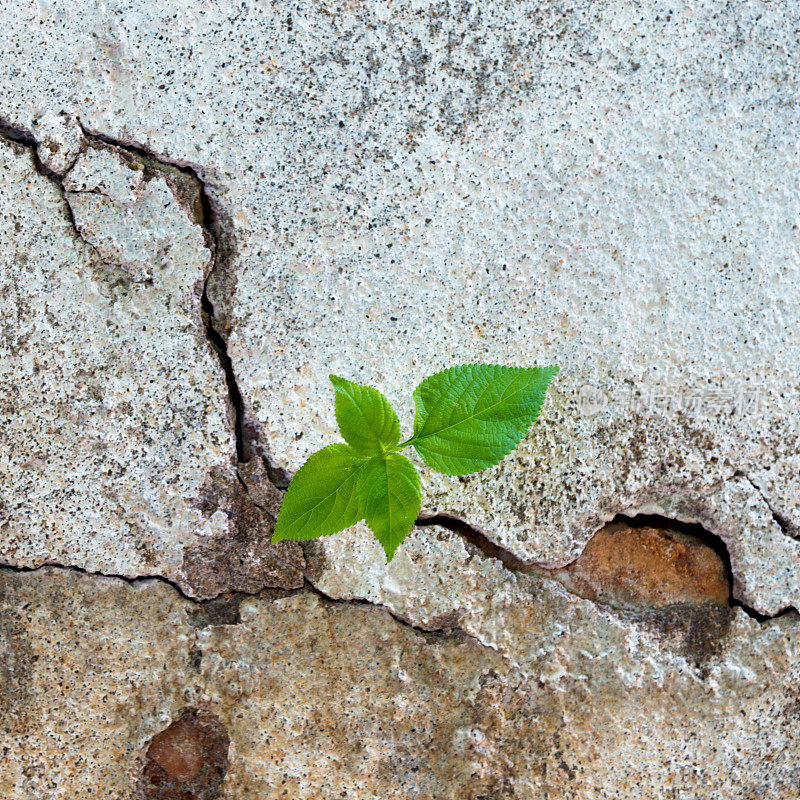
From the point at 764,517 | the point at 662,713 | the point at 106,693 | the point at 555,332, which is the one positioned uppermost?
the point at 555,332

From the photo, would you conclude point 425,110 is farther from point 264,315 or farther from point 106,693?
point 106,693

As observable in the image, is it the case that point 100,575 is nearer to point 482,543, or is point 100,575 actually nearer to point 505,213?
point 482,543

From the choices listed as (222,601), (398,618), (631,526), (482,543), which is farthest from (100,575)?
(631,526)

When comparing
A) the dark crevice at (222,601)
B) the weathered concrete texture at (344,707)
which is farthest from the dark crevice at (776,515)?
the dark crevice at (222,601)

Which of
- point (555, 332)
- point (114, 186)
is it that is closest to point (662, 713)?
point (555, 332)

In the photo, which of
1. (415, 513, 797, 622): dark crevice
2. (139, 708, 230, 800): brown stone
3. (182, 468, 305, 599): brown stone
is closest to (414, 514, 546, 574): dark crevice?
(415, 513, 797, 622): dark crevice

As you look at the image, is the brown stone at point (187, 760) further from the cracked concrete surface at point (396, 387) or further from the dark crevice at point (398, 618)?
the dark crevice at point (398, 618)

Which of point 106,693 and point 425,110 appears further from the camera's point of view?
point 425,110
